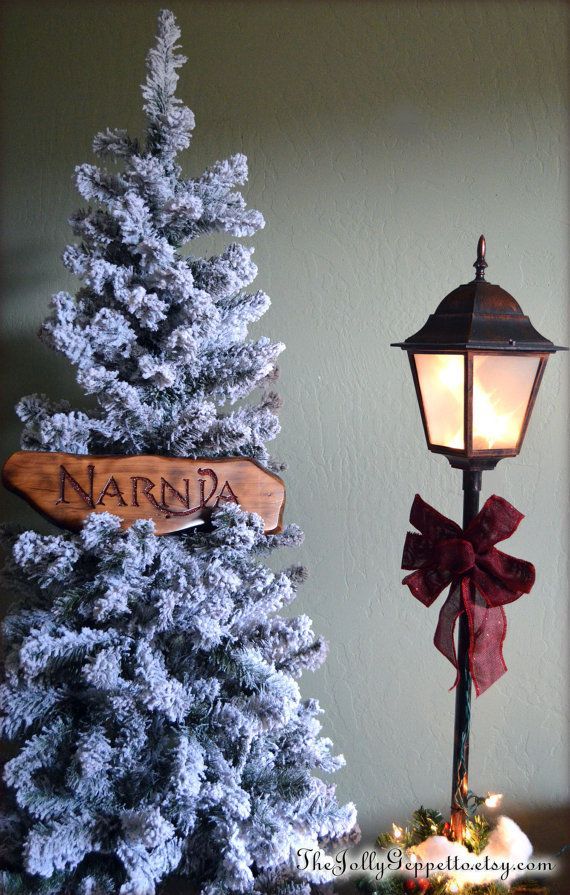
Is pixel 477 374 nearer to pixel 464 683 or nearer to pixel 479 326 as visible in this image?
pixel 479 326

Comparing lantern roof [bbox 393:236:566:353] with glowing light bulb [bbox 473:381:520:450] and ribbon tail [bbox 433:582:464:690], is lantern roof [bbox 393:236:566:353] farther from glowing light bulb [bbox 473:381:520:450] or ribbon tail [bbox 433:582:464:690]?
ribbon tail [bbox 433:582:464:690]

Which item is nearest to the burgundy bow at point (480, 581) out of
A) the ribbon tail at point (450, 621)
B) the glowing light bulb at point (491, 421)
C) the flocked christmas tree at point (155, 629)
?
the ribbon tail at point (450, 621)

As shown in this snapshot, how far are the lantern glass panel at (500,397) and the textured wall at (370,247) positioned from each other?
0.40 meters

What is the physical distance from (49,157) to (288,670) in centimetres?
105

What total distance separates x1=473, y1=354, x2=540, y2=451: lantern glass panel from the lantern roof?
0.02 meters

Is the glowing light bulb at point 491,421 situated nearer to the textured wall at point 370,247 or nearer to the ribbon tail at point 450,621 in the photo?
the ribbon tail at point 450,621

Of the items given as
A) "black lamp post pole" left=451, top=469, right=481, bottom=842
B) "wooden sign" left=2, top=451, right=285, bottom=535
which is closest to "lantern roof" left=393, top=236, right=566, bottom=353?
"black lamp post pole" left=451, top=469, right=481, bottom=842

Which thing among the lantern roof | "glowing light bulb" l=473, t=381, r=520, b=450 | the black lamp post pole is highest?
the lantern roof

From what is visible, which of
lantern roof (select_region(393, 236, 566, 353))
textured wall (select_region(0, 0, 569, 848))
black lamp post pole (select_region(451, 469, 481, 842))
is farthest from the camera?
textured wall (select_region(0, 0, 569, 848))

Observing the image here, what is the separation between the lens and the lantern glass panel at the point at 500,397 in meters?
1.10

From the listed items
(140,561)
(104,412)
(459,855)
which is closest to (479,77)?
(104,412)

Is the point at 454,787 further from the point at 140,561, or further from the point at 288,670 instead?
the point at 140,561

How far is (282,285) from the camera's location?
150 centimetres

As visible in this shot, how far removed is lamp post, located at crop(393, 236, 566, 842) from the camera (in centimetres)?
109
